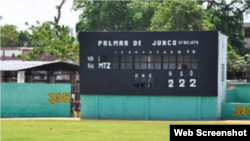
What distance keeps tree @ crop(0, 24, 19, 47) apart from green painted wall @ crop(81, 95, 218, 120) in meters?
87.4

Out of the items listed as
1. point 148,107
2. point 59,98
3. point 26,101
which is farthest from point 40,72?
point 148,107

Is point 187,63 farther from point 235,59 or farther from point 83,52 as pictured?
point 235,59

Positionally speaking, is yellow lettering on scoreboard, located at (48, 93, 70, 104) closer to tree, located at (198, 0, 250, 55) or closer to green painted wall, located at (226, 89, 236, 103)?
→ green painted wall, located at (226, 89, 236, 103)

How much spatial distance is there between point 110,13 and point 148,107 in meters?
55.2

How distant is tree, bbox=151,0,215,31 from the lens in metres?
76.3

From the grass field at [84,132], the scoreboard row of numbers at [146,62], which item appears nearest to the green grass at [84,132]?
the grass field at [84,132]

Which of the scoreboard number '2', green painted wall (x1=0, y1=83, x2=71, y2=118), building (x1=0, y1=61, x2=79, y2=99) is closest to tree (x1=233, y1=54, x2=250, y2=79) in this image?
building (x1=0, y1=61, x2=79, y2=99)

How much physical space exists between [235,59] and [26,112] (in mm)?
41084

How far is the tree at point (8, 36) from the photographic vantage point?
130 m

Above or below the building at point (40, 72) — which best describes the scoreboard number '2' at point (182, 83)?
below

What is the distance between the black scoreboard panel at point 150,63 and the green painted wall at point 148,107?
1.28 ft

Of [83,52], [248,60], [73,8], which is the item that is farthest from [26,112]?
[73,8]

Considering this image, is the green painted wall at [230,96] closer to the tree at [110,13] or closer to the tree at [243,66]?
the tree at [243,66]

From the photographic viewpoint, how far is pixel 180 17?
76.8 m
